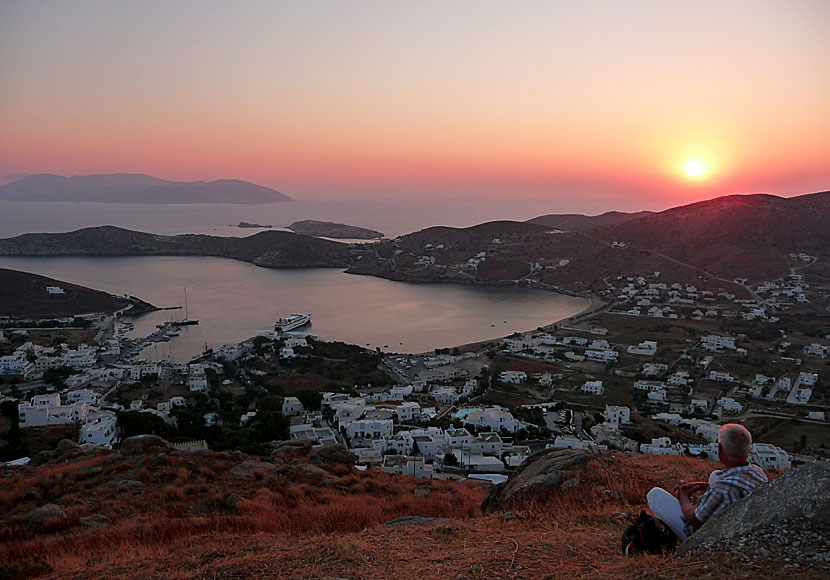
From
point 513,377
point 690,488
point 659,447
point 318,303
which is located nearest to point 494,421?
point 659,447

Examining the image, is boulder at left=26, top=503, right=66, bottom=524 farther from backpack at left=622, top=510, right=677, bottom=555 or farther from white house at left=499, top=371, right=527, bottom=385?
white house at left=499, top=371, right=527, bottom=385

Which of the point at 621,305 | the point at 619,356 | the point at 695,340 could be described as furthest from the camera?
the point at 621,305

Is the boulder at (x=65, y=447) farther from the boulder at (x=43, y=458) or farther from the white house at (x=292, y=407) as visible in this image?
the white house at (x=292, y=407)

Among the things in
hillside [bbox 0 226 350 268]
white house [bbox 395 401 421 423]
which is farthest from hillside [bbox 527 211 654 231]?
white house [bbox 395 401 421 423]

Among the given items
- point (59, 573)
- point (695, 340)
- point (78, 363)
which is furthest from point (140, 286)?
point (59, 573)

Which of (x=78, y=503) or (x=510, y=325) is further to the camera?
(x=510, y=325)

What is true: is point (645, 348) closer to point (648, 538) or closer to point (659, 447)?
point (659, 447)

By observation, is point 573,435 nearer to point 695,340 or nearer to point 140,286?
point 695,340
